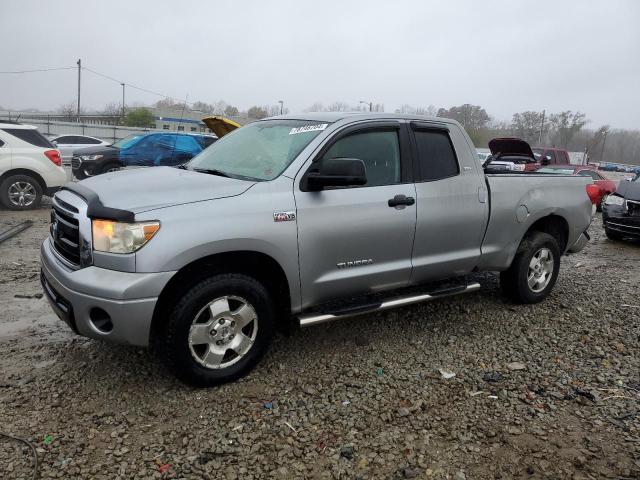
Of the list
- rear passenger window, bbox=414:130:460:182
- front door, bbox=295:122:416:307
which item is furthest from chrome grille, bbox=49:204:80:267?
rear passenger window, bbox=414:130:460:182

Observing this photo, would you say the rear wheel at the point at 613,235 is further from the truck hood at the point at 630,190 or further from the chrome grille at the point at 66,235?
the chrome grille at the point at 66,235

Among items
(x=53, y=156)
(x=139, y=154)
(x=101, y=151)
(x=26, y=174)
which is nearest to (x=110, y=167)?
(x=101, y=151)

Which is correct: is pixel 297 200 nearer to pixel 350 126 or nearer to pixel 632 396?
pixel 350 126

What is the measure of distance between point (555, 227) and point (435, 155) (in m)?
1.91

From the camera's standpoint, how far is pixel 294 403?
322cm

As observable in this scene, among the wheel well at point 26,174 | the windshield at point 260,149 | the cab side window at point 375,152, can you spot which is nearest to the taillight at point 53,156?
the wheel well at point 26,174

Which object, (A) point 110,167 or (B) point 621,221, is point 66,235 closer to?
(B) point 621,221

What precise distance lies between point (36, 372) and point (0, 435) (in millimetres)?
744

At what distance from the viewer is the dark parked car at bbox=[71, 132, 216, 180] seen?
43.5 ft

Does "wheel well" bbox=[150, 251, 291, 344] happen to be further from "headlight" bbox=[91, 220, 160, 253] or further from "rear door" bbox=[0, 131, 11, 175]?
"rear door" bbox=[0, 131, 11, 175]

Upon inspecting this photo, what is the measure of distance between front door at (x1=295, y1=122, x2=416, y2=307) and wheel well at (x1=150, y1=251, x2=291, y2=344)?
0.53 ft

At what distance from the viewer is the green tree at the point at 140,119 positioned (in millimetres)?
65250

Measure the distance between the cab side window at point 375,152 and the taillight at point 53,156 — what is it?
8.27m

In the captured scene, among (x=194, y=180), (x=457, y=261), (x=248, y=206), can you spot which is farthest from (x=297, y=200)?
(x=457, y=261)
